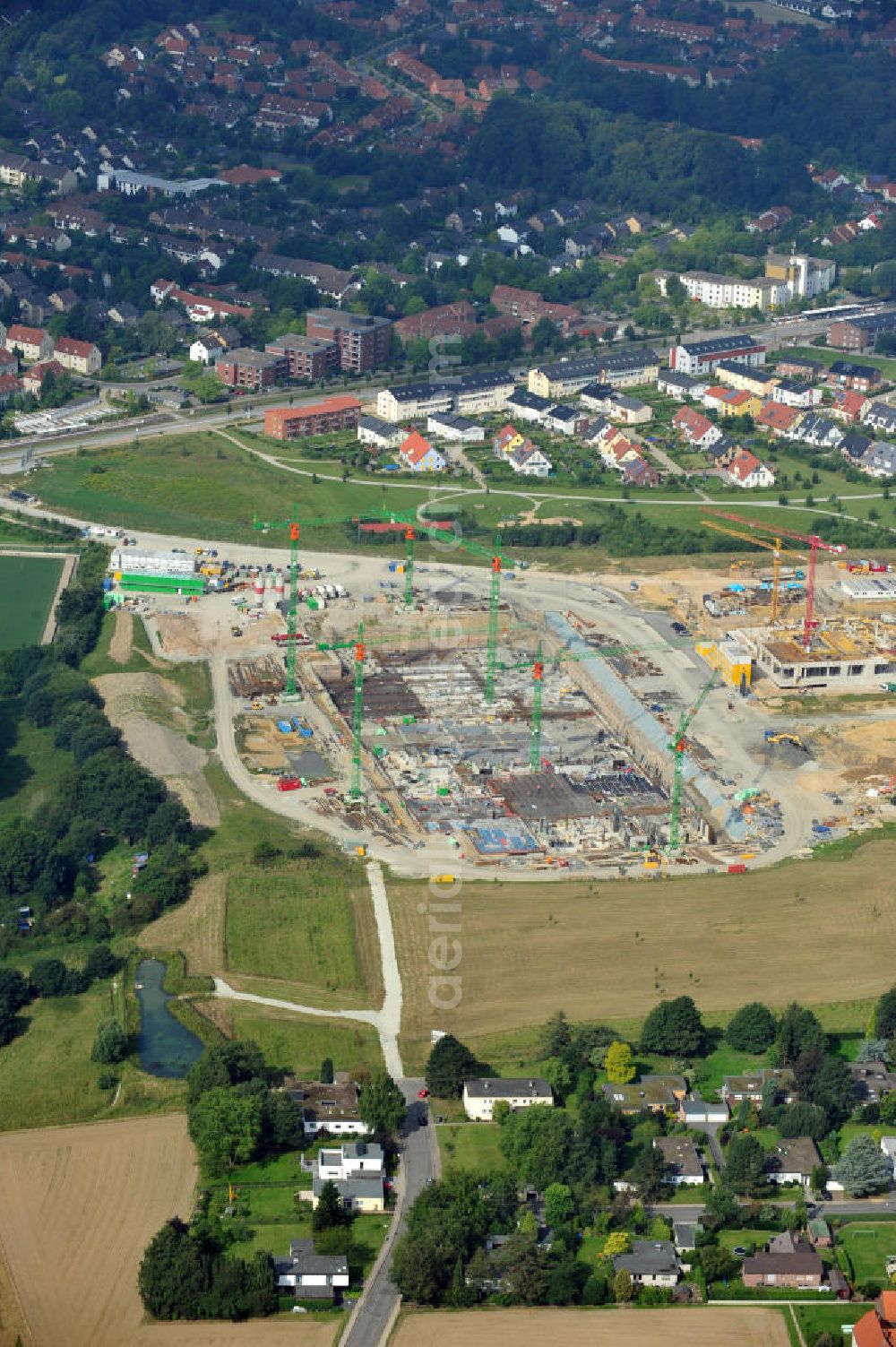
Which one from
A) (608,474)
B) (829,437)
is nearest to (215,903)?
(608,474)

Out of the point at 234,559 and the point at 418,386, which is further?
the point at 418,386

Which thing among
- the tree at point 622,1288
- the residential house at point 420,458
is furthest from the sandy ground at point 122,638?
the tree at point 622,1288

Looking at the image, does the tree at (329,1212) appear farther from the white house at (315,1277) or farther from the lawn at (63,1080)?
the lawn at (63,1080)

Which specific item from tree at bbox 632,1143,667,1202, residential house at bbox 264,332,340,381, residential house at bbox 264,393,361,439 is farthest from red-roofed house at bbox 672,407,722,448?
tree at bbox 632,1143,667,1202

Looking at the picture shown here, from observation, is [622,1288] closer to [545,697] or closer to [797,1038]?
[797,1038]

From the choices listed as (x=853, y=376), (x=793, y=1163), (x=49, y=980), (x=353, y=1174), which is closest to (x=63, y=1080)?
(x=49, y=980)

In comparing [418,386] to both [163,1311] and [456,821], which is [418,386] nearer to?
[456,821]
